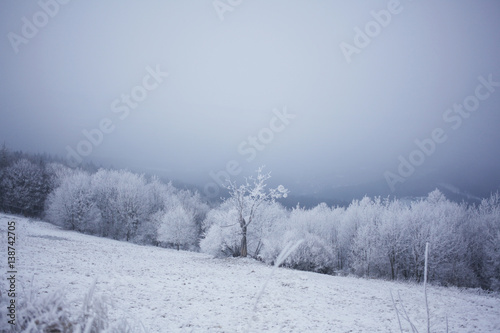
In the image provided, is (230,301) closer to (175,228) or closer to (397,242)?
(397,242)

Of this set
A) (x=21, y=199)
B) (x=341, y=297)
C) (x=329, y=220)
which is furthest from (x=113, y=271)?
(x=21, y=199)

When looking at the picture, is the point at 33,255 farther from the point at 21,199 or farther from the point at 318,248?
the point at 21,199

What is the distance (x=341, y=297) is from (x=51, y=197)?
63813 millimetres

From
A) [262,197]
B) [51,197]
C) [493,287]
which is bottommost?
[493,287]

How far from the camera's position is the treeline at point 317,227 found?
37.2m

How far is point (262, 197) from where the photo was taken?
3438 centimetres

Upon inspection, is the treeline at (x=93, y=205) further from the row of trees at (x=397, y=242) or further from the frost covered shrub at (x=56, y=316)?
the frost covered shrub at (x=56, y=316)

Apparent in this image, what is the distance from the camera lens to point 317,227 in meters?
59.8

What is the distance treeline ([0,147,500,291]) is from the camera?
37250 millimetres

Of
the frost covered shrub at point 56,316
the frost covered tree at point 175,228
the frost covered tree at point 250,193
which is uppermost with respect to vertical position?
the frost covered tree at point 250,193

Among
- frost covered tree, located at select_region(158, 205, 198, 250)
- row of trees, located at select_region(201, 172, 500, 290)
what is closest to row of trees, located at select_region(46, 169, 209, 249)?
frost covered tree, located at select_region(158, 205, 198, 250)

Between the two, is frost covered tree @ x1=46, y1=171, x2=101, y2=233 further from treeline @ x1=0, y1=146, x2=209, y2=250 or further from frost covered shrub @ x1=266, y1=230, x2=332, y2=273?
frost covered shrub @ x1=266, y1=230, x2=332, y2=273

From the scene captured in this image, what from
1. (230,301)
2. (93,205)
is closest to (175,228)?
(93,205)

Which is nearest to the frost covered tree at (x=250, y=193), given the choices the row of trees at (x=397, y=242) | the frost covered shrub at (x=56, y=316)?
the row of trees at (x=397, y=242)
